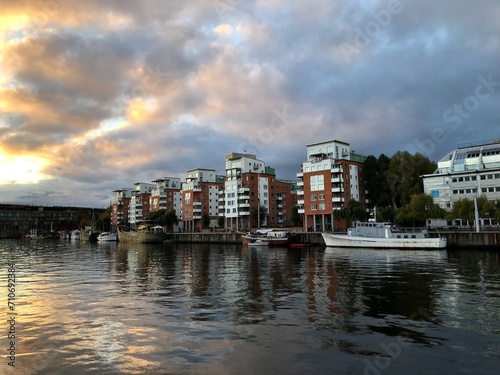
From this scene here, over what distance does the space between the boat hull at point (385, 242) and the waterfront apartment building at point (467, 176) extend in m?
31.1

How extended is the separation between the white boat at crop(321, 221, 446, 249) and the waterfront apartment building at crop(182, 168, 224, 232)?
86515 mm

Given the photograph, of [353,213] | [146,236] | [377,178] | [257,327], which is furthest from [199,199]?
[257,327]

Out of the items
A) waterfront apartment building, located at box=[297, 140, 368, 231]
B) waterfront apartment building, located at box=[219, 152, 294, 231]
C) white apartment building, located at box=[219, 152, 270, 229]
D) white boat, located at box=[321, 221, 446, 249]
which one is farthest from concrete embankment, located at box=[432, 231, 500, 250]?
white apartment building, located at box=[219, 152, 270, 229]

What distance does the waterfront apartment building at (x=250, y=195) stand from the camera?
13300 centimetres

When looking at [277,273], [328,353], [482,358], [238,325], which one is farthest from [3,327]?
[277,273]

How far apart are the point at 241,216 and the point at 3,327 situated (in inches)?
4629

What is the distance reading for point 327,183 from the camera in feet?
352

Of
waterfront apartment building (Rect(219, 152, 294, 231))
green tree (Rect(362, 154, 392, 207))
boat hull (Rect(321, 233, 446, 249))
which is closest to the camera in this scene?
boat hull (Rect(321, 233, 446, 249))

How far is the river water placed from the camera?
12867mm

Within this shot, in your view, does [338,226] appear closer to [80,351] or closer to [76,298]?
[76,298]

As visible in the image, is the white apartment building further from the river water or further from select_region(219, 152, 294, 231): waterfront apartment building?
the river water

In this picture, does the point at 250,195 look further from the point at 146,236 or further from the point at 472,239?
the point at 472,239

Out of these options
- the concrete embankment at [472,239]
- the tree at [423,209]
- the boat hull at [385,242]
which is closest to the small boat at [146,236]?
the boat hull at [385,242]

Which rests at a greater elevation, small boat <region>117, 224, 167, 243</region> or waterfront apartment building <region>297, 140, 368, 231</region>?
waterfront apartment building <region>297, 140, 368, 231</region>
